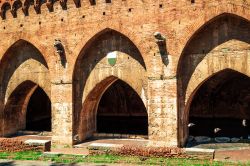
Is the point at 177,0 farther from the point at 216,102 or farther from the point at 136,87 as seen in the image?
the point at 216,102

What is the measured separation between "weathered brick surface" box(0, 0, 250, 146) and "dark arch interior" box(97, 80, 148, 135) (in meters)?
5.81

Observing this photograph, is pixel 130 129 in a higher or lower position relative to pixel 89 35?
lower

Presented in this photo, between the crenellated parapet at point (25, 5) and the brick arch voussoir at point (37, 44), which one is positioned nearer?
the crenellated parapet at point (25, 5)

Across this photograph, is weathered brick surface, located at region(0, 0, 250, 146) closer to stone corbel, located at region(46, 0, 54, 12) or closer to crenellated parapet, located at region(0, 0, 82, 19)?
crenellated parapet, located at region(0, 0, 82, 19)

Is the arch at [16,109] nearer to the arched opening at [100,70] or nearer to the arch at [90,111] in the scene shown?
the arched opening at [100,70]

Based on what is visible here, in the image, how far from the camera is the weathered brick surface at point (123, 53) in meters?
11.6

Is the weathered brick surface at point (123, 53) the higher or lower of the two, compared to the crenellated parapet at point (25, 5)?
lower

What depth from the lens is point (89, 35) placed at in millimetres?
13438

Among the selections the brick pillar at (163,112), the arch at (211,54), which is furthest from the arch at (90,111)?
the arch at (211,54)

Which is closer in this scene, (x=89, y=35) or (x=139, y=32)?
(x=139, y=32)

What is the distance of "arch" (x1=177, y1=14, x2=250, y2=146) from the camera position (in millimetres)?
11297

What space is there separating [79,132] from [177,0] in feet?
23.6

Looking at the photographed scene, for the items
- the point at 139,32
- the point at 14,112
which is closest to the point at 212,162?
the point at 139,32

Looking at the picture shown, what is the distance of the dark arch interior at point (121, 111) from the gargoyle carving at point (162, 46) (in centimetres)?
855
